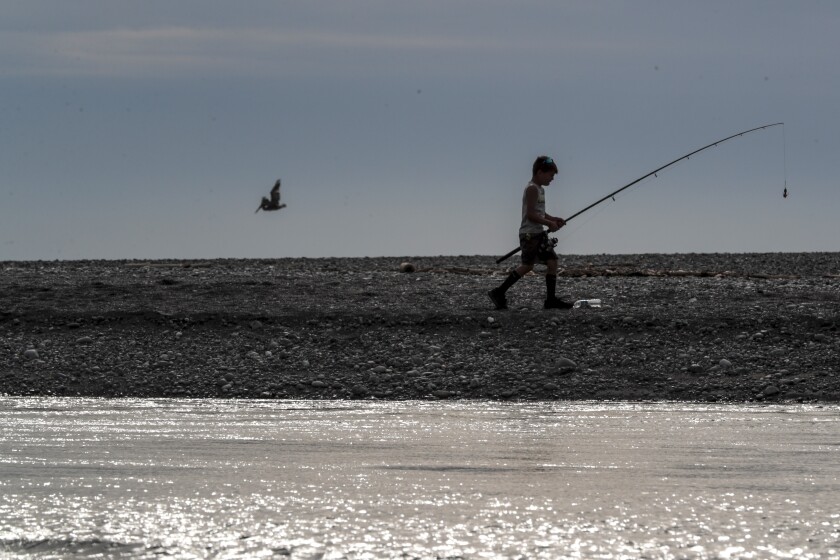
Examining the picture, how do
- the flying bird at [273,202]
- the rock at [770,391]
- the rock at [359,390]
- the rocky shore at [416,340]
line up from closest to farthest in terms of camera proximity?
the rock at [770,391] → the rock at [359,390] → the rocky shore at [416,340] → the flying bird at [273,202]

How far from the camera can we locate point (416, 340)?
1218 centimetres

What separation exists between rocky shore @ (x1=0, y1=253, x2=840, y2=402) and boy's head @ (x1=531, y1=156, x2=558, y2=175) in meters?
1.45

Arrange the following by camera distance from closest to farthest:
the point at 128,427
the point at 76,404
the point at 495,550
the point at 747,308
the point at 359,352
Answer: the point at 495,550
the point at 128,427
the point at 76,404
the point at 359,352
the point at 747,308

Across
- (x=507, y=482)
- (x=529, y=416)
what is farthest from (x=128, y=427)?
(x=507, y=482)

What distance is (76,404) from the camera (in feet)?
32.8

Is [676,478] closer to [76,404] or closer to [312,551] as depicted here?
[312,551]

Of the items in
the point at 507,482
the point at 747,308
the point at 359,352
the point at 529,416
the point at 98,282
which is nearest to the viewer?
the point at 507,482

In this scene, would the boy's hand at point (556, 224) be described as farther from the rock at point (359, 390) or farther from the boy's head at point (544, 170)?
the rock at point (359, 390)

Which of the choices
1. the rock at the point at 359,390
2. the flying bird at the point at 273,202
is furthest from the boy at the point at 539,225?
the flying bird at the point at 273,202

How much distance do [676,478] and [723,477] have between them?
22 centimetres

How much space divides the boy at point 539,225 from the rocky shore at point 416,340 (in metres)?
0.48

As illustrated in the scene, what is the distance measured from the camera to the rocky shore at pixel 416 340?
10688 millimetres

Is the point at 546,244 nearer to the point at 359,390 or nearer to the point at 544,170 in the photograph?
the point at 544,170

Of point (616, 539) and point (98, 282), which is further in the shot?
point (98, 282)
